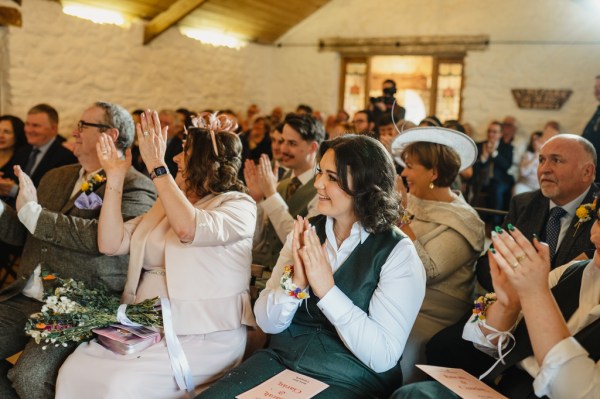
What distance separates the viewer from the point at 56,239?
93.7 inches

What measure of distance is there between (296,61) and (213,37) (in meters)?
1.66

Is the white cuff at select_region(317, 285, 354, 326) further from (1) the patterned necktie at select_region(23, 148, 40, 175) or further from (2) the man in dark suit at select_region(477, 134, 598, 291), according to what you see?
(1) the patterned necktie at select_region(23, 148, 40, 175)

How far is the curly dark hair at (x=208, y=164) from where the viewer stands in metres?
2.27

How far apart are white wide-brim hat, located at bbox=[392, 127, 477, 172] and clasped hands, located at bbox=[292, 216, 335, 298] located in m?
1.06

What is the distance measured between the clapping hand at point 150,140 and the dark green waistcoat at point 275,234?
1.08m

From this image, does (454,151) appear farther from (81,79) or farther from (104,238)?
(81,79)

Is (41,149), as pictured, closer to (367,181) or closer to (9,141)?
(9,141)

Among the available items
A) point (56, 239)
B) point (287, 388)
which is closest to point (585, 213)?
point (287, 388)

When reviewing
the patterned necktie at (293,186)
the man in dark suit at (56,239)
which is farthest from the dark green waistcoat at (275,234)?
the man in dark suit at (56,239)

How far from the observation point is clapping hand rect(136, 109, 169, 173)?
2.04 meters

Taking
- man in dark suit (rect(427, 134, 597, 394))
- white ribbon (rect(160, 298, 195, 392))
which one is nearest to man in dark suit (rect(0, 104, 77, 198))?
white ribbon (rect(160, 298, 195, 392))

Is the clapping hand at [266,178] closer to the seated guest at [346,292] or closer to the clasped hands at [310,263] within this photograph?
the seated guest at [346,292]

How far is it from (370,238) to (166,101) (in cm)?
654

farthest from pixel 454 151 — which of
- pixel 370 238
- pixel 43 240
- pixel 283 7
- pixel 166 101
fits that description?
pixel 283 7
